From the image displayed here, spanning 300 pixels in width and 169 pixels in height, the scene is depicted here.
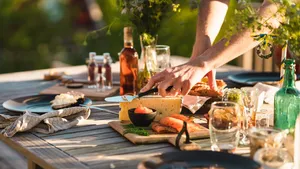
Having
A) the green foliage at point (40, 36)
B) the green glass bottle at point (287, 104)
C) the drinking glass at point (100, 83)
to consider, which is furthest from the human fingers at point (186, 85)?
the green foliage at point (40, 36)

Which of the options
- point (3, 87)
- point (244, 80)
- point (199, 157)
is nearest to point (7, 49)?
point (3, 87)

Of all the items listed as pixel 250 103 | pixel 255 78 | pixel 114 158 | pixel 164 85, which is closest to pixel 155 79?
pixel 164 85

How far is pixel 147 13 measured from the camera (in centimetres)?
291

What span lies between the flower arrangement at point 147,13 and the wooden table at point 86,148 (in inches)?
20.4

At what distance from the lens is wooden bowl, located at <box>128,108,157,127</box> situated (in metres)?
2.34

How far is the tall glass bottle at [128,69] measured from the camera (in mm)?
2971

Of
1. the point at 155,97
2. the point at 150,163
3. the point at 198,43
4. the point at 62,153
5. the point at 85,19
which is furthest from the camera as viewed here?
the point at 85,19

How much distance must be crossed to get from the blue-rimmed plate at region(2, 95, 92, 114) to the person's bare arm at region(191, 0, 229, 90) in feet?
1.96

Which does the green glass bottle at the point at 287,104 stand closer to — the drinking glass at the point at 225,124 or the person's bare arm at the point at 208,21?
the drinking glass at the point at 225,124

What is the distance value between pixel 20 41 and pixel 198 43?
5234 mm

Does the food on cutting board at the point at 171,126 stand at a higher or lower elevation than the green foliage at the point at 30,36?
lower

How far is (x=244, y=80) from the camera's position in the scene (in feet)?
11.1

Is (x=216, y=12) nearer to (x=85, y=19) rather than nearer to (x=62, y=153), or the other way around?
(x=62, y=153)

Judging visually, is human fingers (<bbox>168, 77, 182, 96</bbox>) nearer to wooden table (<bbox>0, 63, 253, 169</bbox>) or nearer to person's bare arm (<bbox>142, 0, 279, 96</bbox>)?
person's bare arm (<bbox>142, 0, 279, 96</bbox>)
